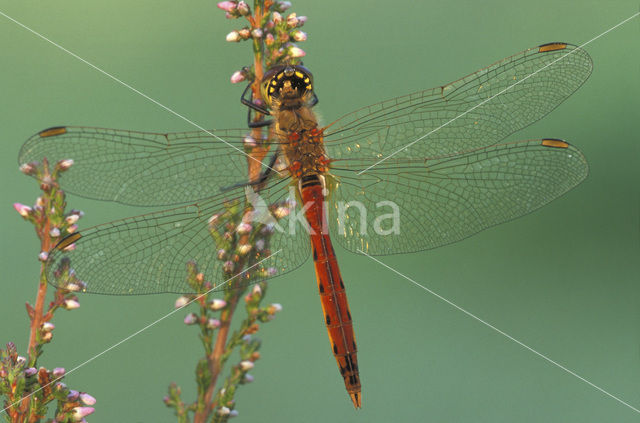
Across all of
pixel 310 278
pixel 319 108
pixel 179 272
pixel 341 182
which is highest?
pixel 319 108

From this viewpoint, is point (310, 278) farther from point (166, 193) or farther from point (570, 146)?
point (570, 146)

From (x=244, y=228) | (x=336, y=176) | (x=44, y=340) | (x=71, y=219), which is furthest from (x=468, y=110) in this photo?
(x=44, y=340)

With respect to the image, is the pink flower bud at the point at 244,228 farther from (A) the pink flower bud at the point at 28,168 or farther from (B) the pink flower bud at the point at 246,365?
(A) the pink flower bud at the point at 28,168

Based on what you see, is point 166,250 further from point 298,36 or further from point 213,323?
point 298,36

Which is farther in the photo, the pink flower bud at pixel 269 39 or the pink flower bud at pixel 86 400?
the pink flower bud at pixel 269 39

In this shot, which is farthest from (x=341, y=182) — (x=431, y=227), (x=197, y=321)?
(x=197, y=321)

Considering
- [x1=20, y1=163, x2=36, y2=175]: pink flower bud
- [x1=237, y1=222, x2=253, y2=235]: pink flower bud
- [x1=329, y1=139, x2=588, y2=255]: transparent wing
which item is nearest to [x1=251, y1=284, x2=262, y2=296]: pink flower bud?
[x1=237, y1=222, x2=253, y2=235]: pink flower bud

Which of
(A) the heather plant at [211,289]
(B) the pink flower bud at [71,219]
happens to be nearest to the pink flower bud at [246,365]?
(A) the heather plant at [211,289]
